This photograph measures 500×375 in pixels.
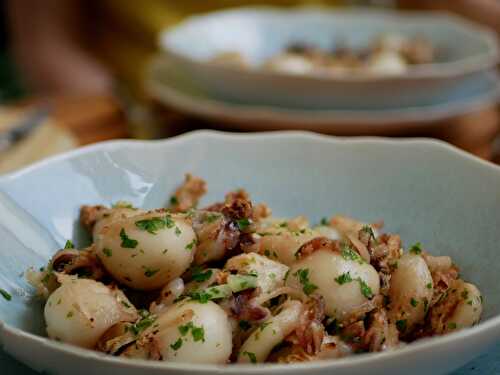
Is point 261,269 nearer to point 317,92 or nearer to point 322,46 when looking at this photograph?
point 317,92

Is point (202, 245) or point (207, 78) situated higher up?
point (202, 245)

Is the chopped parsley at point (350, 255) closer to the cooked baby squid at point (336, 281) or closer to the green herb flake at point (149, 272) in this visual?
the cooked baby squid at point (336, 281)

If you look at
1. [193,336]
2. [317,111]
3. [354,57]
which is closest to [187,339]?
[193,336]

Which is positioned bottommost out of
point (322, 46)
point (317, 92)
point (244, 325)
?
point (322, 46)

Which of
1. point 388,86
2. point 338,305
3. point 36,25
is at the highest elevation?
point 338,305

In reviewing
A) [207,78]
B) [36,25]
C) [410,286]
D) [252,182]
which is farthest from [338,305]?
[36,25]

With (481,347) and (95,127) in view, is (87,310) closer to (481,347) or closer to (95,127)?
(481,347)

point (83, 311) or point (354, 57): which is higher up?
point (83, 311)

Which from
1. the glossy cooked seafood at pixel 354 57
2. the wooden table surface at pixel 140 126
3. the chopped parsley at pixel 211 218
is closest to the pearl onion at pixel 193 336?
the chopped parsley at pixel 211 218
